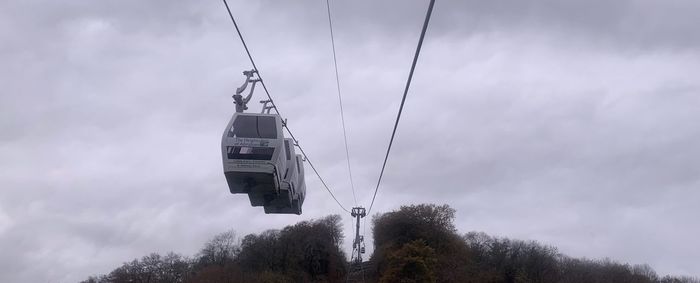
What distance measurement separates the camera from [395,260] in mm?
91750

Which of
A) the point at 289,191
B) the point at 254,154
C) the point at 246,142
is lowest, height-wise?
the point at 289,191

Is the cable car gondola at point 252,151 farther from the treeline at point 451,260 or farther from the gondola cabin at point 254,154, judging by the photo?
the treeline at point 451,260

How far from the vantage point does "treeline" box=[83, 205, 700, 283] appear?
95.9m

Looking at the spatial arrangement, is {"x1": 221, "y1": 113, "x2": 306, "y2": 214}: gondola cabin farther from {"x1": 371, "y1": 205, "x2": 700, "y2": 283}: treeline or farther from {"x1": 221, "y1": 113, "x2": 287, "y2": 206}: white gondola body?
{"x1": 371, "y1": 205, "x2": 700, "y2": 283}: treeline

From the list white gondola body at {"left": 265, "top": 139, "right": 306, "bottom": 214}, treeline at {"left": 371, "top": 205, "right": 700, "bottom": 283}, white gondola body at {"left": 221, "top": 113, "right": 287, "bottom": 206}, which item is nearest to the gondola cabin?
white gondola body at {"left": 221, "top": 113, "right": 287, "bottom": 206}

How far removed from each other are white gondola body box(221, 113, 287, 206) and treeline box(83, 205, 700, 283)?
67585mm

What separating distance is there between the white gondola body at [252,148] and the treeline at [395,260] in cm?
6759

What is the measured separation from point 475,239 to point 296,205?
334 ft

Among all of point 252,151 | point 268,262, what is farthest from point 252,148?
point 268,262

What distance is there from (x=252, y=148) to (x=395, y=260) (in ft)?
233

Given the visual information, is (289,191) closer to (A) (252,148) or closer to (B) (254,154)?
(B) (254,154)

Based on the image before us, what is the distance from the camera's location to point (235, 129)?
75.0ft

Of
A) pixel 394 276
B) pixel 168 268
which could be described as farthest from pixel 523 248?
pixel 168 268

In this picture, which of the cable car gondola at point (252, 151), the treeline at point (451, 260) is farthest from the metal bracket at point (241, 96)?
the treeline at point (451, 260)
